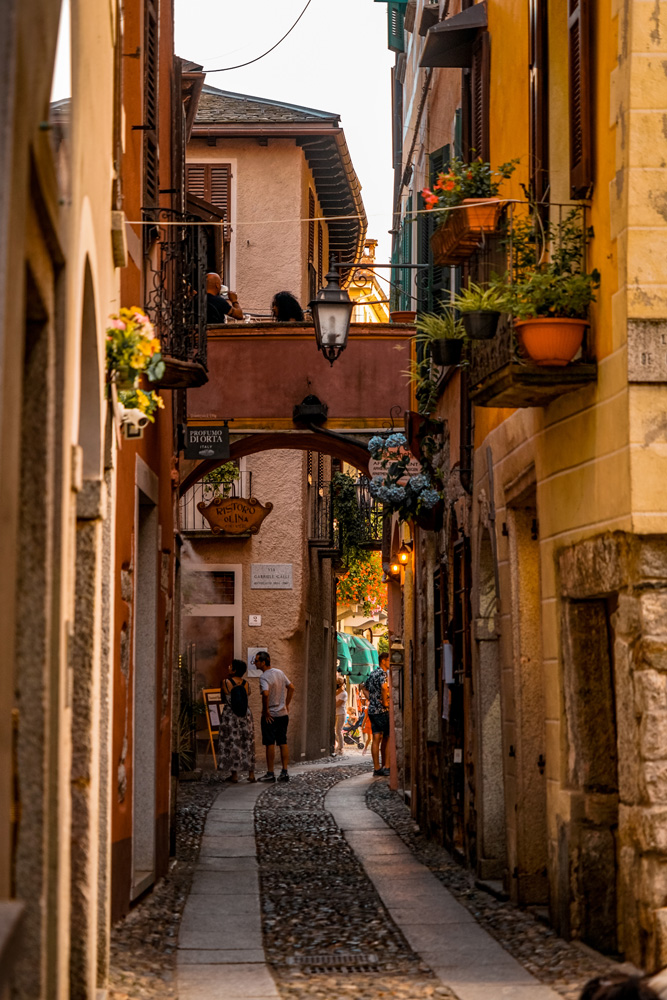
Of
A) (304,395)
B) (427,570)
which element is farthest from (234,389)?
(427,570)

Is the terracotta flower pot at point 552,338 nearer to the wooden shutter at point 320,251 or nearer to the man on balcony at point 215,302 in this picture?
the man on balcony at point 215,302

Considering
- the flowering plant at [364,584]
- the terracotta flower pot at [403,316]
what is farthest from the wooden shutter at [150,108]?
the flowering plant at [364,584]

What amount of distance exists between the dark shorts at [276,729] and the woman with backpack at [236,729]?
20cm

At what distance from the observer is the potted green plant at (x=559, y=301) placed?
7328 mm

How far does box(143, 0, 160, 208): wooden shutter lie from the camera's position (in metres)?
10.1

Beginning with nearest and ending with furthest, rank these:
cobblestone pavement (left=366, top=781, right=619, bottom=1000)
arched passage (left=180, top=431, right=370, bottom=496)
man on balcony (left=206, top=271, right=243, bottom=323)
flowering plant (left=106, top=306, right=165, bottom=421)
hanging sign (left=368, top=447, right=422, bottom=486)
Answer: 1. flowering plant (left=106, top=306, right=165, bottom=421)
2. cobblestone pavement (left=366, top=781, right=619, bottom=1000)
3. hanging sign (left=368, top=447, right=422, bottom=486)
4. man on balcony (left=206, top=271, right=243, bottom=323)
5. arched passage (left=180, top=431, right=370, bottom=496)

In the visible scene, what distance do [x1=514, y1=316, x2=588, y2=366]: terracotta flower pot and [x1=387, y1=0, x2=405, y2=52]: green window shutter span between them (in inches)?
616

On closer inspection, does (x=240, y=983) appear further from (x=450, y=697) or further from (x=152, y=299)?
(x=450, y=697)

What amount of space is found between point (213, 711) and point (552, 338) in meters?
14.6

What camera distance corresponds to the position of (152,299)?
986 cm

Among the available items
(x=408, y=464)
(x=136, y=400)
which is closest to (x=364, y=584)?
(x=408, y=464)

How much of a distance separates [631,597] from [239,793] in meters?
11.1

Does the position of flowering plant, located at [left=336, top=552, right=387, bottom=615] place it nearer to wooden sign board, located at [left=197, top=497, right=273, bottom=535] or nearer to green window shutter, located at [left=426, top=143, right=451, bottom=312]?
wooden sign board, located at [left=197, top=497, right=273, bottom=535]

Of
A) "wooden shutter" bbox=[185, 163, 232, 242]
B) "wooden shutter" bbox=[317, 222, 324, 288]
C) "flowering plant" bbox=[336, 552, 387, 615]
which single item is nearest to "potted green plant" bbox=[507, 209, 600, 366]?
"wooden shutter" bbox=[185, 163, 232, 242]
